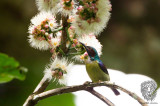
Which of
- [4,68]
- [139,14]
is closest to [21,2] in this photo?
[139,14]

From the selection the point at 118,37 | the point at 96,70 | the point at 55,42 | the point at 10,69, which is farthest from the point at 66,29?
the point at 118,37

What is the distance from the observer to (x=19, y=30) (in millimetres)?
1648

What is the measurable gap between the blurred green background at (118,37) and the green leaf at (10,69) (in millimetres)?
1083

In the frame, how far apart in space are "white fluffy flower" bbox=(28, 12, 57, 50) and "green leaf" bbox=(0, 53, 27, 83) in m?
0.41

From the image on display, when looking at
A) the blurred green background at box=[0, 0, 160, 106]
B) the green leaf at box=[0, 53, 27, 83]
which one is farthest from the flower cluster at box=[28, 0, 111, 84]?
the blurred green background at box=[0, 0, 160, 106]

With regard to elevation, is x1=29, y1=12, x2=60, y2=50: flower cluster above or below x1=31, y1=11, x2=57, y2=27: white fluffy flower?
below

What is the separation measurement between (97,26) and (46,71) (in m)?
0.20

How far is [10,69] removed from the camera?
38 centimetres

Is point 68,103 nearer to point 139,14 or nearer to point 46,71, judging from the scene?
point 46,71

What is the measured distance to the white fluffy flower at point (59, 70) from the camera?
2.50ft

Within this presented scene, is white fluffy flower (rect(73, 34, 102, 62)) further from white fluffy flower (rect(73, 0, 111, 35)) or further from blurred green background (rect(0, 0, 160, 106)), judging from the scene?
blurred green background (rect(0, 0, 160, 106))

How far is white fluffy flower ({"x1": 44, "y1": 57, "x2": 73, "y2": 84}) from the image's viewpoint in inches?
30.0

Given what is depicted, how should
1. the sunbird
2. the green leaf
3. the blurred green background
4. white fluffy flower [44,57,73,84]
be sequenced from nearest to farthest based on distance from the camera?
1. the green leaf
2. white fluffy flower [44,57,73,84]
3. the sunbird
4. the blurred green background

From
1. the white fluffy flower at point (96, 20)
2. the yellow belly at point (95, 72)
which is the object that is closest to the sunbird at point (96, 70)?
the yellow belly at point (95, 72)
